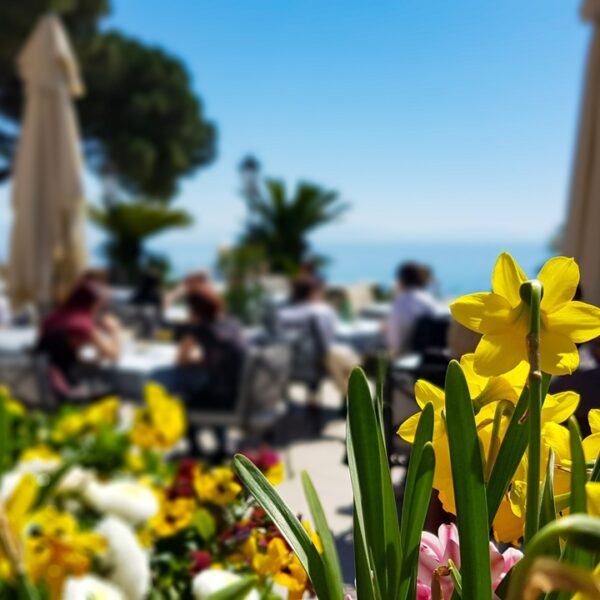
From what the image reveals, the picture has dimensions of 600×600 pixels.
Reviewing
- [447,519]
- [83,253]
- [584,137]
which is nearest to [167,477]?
[447,519]

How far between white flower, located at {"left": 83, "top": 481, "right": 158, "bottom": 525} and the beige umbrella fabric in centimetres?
640

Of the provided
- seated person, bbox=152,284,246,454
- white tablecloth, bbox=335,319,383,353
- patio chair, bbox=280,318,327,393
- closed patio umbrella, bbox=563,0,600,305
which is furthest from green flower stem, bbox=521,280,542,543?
white tablecloth, bbox=335,319,383,353

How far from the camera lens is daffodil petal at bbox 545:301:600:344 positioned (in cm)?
48

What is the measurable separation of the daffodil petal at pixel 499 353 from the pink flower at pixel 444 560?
121mm

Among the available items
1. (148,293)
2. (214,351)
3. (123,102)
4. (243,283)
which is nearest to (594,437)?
(214,351)

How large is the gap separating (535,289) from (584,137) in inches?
124

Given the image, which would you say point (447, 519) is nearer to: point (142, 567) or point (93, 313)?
point (142, 567)

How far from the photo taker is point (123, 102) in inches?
962

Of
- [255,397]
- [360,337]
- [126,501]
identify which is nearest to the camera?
[126,501]

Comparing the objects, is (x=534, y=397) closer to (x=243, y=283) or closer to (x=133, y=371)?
(x=133, y=371)

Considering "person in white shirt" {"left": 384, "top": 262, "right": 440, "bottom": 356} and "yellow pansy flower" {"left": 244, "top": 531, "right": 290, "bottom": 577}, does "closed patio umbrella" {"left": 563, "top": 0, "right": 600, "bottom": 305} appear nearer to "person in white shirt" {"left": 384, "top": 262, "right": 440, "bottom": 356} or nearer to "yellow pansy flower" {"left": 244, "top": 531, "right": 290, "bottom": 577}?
"person in white shirt" {"left": 384, "top": 262, "right": 440, "bottom": 356}

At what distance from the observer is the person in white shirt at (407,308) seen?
5.62 m

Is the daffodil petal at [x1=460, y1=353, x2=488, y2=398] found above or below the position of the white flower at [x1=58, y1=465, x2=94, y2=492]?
above

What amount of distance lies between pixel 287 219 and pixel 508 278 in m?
18.5
